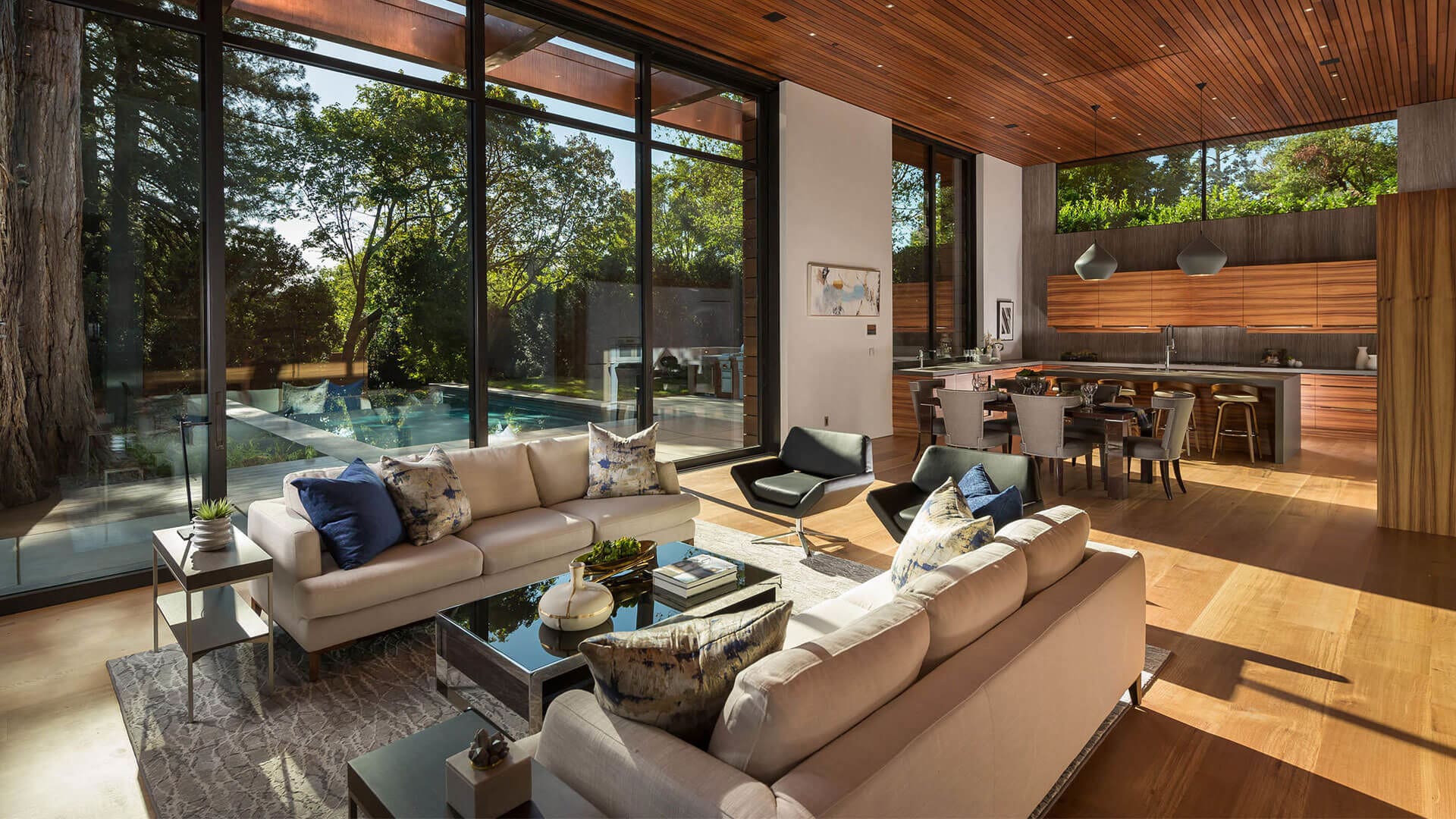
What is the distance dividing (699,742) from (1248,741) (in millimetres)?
2016

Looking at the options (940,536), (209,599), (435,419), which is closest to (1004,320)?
(435,419)

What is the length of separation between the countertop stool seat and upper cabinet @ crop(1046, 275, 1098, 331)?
2.21 meters

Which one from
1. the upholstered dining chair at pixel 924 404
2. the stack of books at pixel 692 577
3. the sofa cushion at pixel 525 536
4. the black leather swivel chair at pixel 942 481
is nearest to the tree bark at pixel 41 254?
the sofa cushion at pixel 525 536

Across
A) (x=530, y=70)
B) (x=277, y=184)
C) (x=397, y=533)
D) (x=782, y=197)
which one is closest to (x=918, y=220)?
(x=782, y=197)

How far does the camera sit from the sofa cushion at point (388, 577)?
2.94m

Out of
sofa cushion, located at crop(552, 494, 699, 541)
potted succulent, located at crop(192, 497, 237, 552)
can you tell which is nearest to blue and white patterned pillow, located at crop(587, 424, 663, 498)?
sofa cushion, located at crop(552, 494, 699, 541)

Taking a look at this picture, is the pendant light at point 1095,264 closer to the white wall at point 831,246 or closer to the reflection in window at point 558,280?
the white wall at point 831,246

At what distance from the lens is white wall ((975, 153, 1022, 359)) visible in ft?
34.9

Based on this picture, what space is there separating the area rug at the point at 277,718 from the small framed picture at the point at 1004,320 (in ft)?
28.1

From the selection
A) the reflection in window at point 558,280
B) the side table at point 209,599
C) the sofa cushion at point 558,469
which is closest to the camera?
the side table at point 209,599

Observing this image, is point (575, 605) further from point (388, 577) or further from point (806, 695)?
point (806, 695)

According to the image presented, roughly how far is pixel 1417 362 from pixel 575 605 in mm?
5437

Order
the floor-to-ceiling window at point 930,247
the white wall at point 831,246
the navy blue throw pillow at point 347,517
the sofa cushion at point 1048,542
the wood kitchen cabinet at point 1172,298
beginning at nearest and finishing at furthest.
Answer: the sofa cushion at point 1048,542 → the navy blue throw pillow at point 347,517 → the white wall at point 831,246 → the floor-to-ceiling window at point 930,247 → the wood kitchen cabinet at point 1172,298

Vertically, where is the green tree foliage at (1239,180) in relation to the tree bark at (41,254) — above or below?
above
